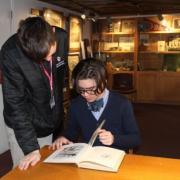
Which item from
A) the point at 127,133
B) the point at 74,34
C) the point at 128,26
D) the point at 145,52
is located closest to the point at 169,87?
the point at 145,52

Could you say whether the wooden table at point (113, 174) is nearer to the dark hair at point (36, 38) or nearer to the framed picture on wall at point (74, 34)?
the dark hair at point (36, 38)

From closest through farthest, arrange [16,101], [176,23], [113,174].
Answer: [113,174]
[16,101]
[176,23]

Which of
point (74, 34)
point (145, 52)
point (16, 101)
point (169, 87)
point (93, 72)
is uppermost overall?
point (74, 34)

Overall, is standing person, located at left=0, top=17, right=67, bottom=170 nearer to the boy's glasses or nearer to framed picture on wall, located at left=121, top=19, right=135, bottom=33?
the boy's glasses

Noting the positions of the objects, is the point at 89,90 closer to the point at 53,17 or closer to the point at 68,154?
the point at 68,154

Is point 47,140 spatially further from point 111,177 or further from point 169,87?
point 169,87

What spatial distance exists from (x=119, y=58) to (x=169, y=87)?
1441 millimetres

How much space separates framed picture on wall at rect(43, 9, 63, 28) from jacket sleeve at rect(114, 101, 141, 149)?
363 cm

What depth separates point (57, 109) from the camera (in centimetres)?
207

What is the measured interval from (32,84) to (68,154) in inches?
18.7

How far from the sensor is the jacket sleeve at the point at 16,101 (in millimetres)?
1749

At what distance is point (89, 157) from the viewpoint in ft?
5.14

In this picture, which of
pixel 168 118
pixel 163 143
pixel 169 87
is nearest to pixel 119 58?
pixel 169 87

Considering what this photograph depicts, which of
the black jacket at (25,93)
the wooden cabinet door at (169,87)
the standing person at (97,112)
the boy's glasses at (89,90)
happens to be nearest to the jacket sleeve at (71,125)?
the standing person at (97,112)
